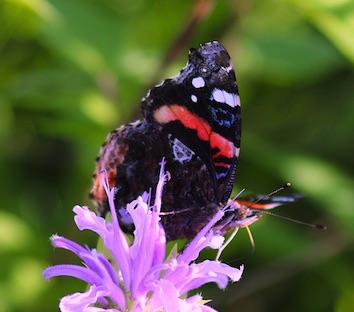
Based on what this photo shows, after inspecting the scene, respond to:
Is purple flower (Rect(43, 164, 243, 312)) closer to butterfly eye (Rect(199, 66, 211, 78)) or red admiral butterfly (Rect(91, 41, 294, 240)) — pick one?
red admiral butterfly (Rect(91, 41, 294, 240))

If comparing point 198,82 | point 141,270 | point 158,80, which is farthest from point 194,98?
point 158,80

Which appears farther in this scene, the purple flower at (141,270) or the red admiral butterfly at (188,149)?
the red admiral butterfly at (188,149)

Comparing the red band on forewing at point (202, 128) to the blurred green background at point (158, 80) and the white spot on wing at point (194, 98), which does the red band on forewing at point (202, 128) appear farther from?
the blurred green background at point (158, 80)

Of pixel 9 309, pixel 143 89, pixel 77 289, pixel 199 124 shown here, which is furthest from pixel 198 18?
pixel 9 309

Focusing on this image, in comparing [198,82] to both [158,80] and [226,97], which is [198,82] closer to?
[226,97]

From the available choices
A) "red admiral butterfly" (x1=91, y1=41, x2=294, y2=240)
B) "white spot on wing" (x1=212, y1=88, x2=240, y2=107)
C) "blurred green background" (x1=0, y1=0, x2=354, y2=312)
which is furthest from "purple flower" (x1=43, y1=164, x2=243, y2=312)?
"blurred green background" (x1=0, y1=0, x2=354, y2=312)

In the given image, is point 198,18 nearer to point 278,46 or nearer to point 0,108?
point 278,46

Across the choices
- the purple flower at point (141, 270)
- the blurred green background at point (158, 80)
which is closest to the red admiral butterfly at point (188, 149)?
the purple flower at point (141, 270)
